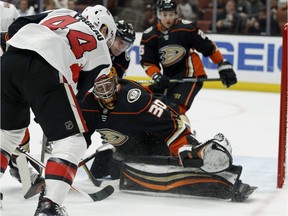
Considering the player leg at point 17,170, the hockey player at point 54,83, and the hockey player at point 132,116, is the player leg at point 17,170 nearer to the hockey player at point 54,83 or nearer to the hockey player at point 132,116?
the hockey player at point 132,116

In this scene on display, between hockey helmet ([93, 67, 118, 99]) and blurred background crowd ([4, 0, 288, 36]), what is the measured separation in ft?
15.7

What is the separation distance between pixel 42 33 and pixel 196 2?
6.11 meters

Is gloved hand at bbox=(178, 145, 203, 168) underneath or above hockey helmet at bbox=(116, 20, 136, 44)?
underneath

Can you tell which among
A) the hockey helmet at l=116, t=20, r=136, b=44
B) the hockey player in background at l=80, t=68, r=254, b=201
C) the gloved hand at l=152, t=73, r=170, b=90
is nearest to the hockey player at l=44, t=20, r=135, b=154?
the hockey helmet at l=116, t=20, r=136, b=44

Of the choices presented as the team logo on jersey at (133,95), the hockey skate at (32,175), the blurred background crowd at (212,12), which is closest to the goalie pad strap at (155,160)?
the team logo on jersey at (133,95)

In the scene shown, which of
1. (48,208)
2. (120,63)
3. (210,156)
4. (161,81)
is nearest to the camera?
(48,208)

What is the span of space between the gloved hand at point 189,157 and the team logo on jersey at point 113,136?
1.04ft

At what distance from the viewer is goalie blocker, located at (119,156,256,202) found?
355 cm

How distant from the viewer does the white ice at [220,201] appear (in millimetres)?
3369

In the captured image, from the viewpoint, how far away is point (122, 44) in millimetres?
4273

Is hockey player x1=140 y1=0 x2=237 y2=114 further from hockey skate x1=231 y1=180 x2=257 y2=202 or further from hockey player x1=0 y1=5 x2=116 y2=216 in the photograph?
hockey player x1=0 y1=5 x2=116 y2=216

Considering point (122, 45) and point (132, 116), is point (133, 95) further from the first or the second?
point (122, 45)

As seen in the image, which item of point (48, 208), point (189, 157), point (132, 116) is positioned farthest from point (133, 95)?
point (48, 208)

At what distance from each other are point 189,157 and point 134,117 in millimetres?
319
